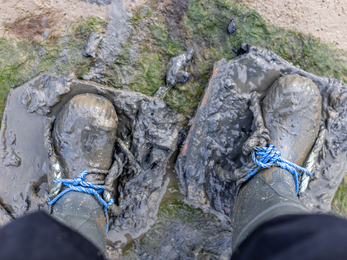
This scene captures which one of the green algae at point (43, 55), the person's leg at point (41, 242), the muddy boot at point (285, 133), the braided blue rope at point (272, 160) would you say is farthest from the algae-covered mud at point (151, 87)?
the person's leg at point (41, 242)

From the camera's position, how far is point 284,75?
73.2 inches

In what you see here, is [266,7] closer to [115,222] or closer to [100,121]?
[100,121]

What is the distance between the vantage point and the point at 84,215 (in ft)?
5.49

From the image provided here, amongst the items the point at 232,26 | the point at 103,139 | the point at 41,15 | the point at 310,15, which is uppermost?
the point at 310,15

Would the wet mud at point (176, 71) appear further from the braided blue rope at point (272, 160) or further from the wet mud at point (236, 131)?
the braided blue rope at point (272, 160)

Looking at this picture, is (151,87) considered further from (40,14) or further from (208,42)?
(40,14)

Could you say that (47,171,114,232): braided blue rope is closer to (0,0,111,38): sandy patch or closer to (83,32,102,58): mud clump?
(83,32,102,58): mud clump

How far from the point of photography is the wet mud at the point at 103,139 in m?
1.89

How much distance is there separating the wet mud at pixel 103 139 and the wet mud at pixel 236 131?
262 mm

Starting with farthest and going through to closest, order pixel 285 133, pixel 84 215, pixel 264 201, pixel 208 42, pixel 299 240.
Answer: pixel 208 42
pixel 285 133
pixel 84 215
pixel 264 201
pixel 299 240

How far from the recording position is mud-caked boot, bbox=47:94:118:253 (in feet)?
5.53

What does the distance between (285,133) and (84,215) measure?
5.09 ft

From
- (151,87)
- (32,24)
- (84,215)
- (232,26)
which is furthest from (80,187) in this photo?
(232,26)

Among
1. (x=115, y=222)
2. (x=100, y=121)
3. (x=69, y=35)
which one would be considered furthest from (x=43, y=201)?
(x=69, y=35)
